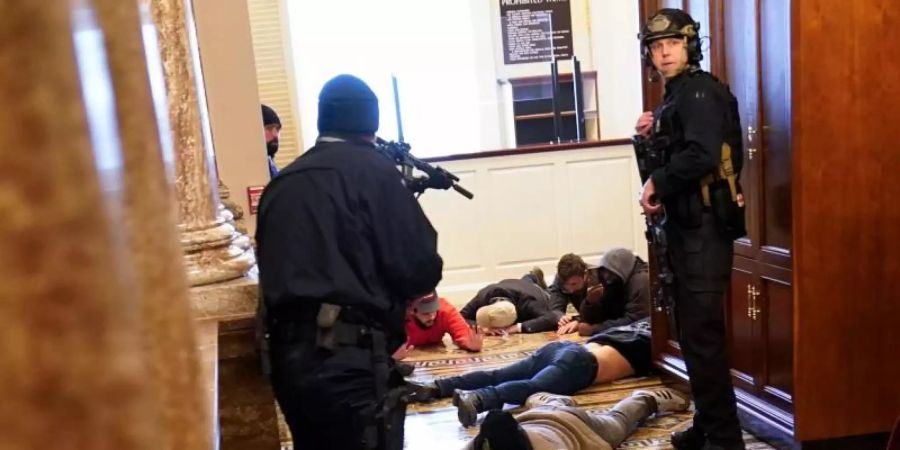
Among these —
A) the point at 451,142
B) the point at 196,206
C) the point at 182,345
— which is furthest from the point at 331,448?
A: the point at 451,142

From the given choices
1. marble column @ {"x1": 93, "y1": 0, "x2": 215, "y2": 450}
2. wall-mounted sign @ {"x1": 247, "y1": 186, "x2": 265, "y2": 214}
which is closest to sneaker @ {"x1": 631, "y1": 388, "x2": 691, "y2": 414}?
wall-mounted sign @ {"x1": 247, "y1": 186, "x2": 265, "y2": 214}

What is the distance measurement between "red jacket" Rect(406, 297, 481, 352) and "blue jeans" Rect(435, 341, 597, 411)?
0.65 metres

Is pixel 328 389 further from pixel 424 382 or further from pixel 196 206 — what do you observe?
pixel 424 382

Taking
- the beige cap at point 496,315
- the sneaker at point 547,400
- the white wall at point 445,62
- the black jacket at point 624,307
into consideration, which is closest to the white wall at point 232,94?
the sneaker at point 547,400

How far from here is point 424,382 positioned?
3809 mm

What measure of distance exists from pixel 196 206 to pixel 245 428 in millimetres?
549

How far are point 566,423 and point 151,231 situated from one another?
2647 mm

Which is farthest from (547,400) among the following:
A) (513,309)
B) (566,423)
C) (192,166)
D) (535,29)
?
(535,29)

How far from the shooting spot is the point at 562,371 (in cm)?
351

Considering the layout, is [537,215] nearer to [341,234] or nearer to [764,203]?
[764,203]

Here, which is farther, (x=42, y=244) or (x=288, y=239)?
(x=288, y=239)

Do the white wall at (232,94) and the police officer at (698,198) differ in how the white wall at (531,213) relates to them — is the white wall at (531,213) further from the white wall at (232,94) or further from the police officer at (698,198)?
the police officer at (698,198)

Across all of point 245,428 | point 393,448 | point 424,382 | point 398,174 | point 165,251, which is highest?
point 165,251

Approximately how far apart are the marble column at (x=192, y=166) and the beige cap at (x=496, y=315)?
284cm
